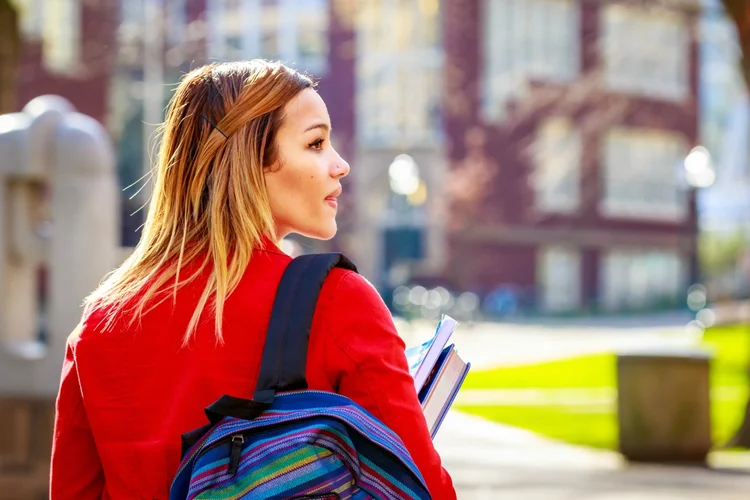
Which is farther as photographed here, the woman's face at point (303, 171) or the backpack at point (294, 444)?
the woman's face at point (303, 171)

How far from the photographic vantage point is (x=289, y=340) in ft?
6.09

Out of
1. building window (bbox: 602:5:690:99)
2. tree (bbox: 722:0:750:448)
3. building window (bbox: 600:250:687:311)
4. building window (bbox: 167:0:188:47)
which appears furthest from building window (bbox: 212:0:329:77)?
tree (bbox: 722:0:750:448)

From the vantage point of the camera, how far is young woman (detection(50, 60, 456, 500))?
1885mm

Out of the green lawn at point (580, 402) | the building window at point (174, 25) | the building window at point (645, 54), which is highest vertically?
the building window at point (174, 25)

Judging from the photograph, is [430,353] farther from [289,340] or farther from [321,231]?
[289,340]

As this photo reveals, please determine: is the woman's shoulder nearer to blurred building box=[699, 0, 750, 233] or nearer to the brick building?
the brick building

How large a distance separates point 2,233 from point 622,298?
4314 cm

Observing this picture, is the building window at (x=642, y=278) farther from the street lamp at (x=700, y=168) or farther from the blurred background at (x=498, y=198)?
the street lamp at (x=700, y=168)

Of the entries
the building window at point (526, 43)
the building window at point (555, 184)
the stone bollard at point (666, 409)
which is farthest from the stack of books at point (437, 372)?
the building window at point (526, 43)

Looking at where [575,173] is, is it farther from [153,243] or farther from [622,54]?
[153,243]

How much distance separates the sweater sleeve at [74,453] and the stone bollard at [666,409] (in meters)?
8.06

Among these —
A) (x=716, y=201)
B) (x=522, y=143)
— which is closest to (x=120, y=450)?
(x=522, y=143)

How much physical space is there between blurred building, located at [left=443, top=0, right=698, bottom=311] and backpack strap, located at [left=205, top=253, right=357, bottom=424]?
135 feet

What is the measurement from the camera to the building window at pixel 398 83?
46812 mm
